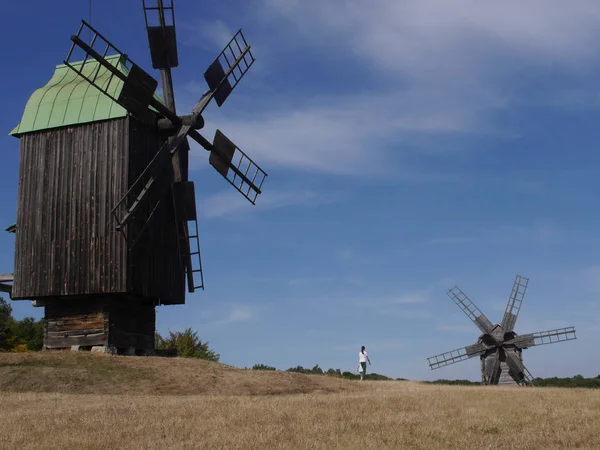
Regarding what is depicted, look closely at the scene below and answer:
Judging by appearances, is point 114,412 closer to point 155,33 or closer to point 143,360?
point 143,360

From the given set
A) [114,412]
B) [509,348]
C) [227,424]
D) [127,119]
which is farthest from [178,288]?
[509,348]

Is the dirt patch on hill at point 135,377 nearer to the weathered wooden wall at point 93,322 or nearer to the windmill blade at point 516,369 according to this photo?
the weathered wooden wall at point 93,322

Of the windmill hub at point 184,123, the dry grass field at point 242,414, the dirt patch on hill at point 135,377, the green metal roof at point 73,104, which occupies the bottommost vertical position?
the dry grass field at point 242,414

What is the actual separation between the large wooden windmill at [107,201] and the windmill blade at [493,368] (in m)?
18.1

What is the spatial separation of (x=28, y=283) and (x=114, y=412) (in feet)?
36.8

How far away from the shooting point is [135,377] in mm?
21734

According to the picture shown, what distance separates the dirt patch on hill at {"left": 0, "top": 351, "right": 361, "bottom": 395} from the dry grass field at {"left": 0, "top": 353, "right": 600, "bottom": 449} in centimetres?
4

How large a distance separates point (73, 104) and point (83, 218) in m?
4.15

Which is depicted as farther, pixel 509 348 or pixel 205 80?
pixel 509 348

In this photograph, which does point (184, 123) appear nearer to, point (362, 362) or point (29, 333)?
point (362, 362)

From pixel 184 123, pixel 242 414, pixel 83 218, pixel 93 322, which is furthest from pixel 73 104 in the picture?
pixel 242 414

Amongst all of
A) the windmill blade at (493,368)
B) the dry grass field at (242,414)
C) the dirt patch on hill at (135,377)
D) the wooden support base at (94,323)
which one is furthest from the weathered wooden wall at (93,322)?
the windmill blade at (493,368)

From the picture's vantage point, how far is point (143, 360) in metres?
23.8

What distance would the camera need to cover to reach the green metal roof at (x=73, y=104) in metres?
25.7
